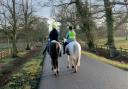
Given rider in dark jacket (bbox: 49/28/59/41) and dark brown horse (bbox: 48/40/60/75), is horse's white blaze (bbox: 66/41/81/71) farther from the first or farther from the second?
rider in dark jacket (bbox: 49/28/59/41)

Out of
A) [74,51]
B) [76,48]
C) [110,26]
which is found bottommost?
[74,51]

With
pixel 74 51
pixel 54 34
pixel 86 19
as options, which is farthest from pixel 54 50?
pixel 86 19

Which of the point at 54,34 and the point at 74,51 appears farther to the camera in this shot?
the point at 74,51

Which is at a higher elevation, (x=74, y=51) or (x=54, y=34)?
(x=54, y=34)

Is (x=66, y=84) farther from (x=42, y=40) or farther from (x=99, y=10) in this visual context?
(x=42, y=40)

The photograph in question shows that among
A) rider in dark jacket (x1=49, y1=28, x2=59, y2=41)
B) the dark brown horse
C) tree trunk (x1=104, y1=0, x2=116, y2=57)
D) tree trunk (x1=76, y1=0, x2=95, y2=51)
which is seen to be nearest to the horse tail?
the dark brown horse

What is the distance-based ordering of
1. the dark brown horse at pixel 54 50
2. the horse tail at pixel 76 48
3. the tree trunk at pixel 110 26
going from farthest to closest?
the tree trunk at pixel 110 26 → the horse tail at pixel 76 48 → the dark brown horse at pixel 54 50

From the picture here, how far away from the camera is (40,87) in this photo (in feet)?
44.5

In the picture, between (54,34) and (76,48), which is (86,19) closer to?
(76,48)

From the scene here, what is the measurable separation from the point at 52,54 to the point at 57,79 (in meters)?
1.87

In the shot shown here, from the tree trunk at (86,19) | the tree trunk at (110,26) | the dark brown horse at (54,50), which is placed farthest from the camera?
the tree trunk at (86,19)

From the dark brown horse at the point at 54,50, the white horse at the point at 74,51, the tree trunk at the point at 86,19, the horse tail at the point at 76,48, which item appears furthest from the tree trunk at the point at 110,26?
the dark brown horse at the point at 54,50

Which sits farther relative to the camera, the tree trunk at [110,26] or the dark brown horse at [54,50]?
the tree trunk at [110,26]

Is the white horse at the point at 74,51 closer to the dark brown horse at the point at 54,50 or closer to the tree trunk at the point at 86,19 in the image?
the dark brown horse at the point at 54,50
